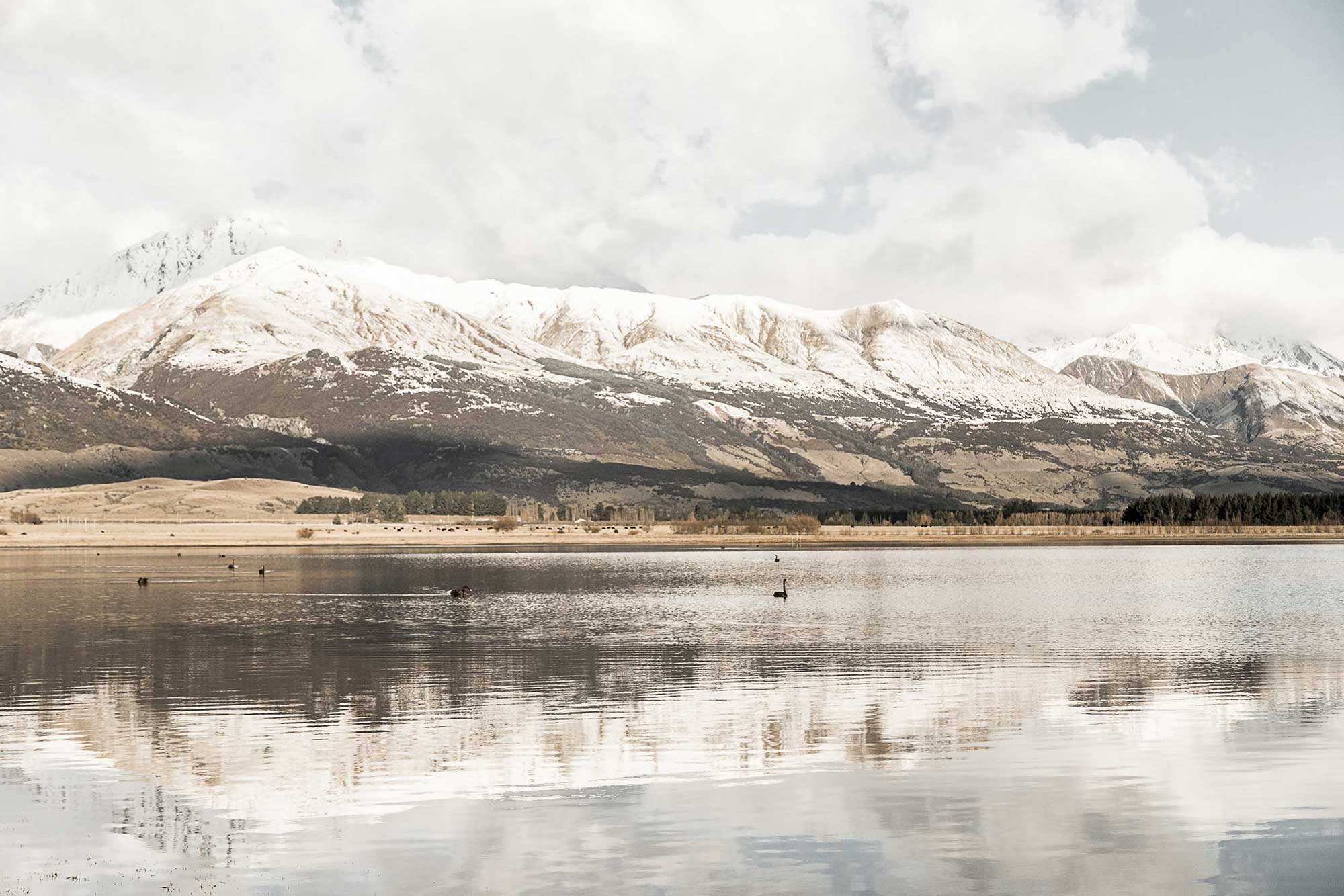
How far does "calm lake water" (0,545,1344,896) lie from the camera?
24.4 m

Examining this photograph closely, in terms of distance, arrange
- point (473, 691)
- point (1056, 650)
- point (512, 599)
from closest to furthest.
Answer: point (473, 691) < point (1056, 650) < point (512, 599)

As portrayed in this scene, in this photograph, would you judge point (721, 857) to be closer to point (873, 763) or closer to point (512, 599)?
point (873, 763)

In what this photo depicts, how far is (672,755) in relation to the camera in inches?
1364

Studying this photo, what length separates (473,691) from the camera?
154 ft

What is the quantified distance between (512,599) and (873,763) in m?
68.7

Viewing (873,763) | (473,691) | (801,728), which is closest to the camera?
(873,763)

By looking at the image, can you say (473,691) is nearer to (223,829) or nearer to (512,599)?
(223,829)

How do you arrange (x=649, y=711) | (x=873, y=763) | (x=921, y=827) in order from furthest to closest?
1. (x=649, y=711)
2. (x=873, y=763)
3. (x=921, y=827)

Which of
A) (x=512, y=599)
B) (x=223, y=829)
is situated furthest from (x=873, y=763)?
(x=512, y=599)

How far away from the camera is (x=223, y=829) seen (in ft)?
88.9

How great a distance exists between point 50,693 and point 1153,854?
121 feet

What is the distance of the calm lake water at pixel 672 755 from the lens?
2439cm

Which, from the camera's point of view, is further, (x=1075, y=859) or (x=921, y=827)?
(x=921, y=827)

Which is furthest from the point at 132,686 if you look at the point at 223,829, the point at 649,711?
the point at 223,829
